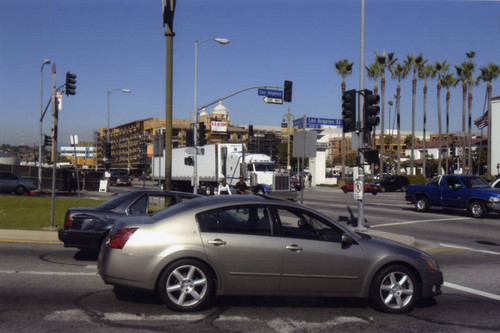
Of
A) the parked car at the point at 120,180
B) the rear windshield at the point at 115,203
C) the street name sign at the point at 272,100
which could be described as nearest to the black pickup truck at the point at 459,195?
the street name sign at the point at 272,100

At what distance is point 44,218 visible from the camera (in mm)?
15648

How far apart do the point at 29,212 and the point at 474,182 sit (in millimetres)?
18475

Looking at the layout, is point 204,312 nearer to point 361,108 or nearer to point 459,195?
point 361,108

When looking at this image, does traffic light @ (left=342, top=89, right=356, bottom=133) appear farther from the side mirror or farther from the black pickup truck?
the side mirror

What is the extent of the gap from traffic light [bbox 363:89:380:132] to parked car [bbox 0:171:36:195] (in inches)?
972

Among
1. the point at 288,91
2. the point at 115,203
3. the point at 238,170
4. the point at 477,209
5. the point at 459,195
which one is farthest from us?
the point at 238,170

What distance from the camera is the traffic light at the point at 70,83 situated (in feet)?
80.1

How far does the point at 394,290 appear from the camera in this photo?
625 centimetres

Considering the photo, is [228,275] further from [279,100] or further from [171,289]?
[279,100]

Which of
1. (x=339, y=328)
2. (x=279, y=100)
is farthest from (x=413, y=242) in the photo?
(x=279, y=100)

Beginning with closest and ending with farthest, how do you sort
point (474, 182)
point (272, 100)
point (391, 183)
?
point (474, 182) < point (272, 100) < point (391, 183)

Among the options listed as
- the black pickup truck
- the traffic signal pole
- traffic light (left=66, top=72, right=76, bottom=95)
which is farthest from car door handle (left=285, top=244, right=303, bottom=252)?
traffic light (left=66, top=72, right=76, bottom=95)

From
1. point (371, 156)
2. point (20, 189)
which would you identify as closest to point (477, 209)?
point (371, 156)

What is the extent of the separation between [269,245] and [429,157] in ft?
326
